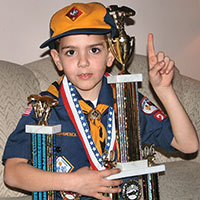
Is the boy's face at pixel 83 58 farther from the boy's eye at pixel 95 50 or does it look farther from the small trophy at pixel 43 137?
the small trophy at pixel 43 137

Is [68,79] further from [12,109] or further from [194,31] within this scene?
[194,31]

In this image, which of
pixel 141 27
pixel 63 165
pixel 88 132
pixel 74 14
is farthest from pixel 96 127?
pixel 141 27

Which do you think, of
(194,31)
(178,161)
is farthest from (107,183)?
(194,31)

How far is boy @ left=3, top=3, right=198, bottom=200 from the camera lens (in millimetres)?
1119

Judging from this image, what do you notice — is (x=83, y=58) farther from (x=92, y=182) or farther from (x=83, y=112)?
(x=92, y=182)

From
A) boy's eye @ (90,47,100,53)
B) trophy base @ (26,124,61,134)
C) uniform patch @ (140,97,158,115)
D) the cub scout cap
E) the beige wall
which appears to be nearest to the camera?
trophy base @ (26,124,61,134)

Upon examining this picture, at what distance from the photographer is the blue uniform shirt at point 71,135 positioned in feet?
4.19

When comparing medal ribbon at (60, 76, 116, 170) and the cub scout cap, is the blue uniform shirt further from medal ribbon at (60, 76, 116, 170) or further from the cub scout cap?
the cub scout cap

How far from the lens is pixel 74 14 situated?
120cm

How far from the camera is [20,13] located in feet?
6.16

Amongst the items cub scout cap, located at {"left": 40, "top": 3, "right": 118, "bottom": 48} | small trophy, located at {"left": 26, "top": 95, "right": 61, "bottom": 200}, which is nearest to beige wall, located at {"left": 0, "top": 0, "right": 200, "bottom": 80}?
cub scout cap, located at {"left": 40, "top": 3, "right": 118, "bottom": 48}

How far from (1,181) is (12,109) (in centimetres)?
28

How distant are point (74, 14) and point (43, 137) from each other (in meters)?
0.38

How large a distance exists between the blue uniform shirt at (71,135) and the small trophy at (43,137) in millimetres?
138
